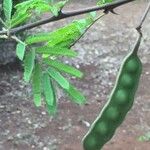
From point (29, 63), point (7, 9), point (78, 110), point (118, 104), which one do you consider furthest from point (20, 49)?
point (78, 110)

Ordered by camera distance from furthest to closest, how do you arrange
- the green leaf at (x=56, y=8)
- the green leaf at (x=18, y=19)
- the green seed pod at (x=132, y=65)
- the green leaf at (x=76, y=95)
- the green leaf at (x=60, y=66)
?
the green leaf at (x=76, y=95), the green leaf at (x=60, y=66), the green leaf at (x=18, y=19), the green leaf at (x=56, y=8), the green seed pod at (x=132, y=65)

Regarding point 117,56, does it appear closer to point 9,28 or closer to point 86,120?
point 86,120

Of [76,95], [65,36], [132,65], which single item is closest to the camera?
[132,65]

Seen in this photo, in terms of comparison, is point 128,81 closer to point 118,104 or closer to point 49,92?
point 118,104

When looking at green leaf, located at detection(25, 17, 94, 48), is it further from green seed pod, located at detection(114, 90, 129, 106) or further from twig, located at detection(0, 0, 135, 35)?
green seed pod, located at detection(114, 90, 129, 106)

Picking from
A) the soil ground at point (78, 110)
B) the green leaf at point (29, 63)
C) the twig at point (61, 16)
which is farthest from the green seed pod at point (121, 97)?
the soil ground at point (78, 110)

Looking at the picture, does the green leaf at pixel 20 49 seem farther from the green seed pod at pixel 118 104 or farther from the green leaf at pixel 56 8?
the green seed pod at pixel 118 104
